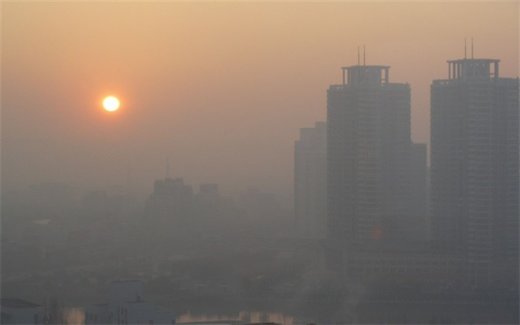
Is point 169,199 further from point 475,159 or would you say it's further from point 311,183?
point 475,159

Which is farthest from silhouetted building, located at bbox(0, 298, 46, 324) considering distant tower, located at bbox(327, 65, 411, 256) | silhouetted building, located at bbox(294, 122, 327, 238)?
distant tower, located at bbox(327, 65, 411, 256)

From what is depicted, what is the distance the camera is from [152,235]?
995 cm

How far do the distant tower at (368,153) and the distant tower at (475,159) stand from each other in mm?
329

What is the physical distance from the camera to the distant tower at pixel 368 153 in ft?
35.0

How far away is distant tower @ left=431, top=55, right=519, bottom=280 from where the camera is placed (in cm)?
1041

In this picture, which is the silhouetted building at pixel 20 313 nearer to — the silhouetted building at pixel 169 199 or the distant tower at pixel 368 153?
the silhouetted building at pixel 169 199

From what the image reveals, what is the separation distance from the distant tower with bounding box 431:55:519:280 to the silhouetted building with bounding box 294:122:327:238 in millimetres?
A: 1059

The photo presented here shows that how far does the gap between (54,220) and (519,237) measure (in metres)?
4.14

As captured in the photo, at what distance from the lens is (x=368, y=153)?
10.9 metres

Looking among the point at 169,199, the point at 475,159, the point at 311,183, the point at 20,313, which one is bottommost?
the point at 20,313

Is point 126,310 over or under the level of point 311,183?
under

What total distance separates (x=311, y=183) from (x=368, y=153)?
2.00ft

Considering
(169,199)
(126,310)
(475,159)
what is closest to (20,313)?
(126,310)

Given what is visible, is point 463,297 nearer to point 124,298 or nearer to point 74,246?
point 74,246
